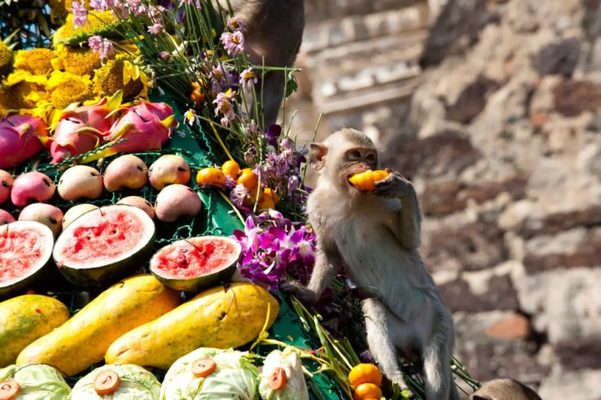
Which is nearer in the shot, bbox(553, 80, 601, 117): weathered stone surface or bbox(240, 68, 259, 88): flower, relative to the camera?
bbox(240, 68, 259, 88): flower

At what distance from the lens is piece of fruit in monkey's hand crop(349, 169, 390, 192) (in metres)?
5.32

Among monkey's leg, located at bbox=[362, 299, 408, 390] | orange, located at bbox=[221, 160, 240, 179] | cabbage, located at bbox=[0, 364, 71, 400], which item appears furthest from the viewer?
orange, located at bbox=[221, 160, 240, 179]

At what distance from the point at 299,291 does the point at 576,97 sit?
6.13 meters

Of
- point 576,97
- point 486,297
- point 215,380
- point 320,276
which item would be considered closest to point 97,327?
point 215,380

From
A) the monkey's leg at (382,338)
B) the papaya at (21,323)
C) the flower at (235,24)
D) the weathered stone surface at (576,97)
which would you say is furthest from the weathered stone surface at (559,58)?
the papaya at (21,323)

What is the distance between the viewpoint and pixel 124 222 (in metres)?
5.53

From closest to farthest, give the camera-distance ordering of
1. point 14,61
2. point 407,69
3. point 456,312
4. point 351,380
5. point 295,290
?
1. point 351,380
2. point 295,290
3. point 14,61
4. point 456,312
5. point 407,69

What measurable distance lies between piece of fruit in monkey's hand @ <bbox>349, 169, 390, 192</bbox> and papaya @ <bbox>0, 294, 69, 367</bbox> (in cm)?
125

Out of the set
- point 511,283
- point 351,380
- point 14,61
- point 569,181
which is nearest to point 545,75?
point 569,181

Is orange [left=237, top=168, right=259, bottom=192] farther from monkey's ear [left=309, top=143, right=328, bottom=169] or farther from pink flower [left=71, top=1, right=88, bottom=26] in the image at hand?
→ pink flower [left=71, top=1, right=88, bottom=26]

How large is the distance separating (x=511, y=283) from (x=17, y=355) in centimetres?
611

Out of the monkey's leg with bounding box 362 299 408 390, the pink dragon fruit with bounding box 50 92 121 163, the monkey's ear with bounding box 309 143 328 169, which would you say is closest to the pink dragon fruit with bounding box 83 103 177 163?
the pink dragon fruit with bounding box 50 92 121 163

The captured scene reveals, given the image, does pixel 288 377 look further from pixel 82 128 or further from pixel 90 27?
pixel 90 27

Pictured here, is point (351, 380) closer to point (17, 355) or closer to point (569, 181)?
point (17, 355)
